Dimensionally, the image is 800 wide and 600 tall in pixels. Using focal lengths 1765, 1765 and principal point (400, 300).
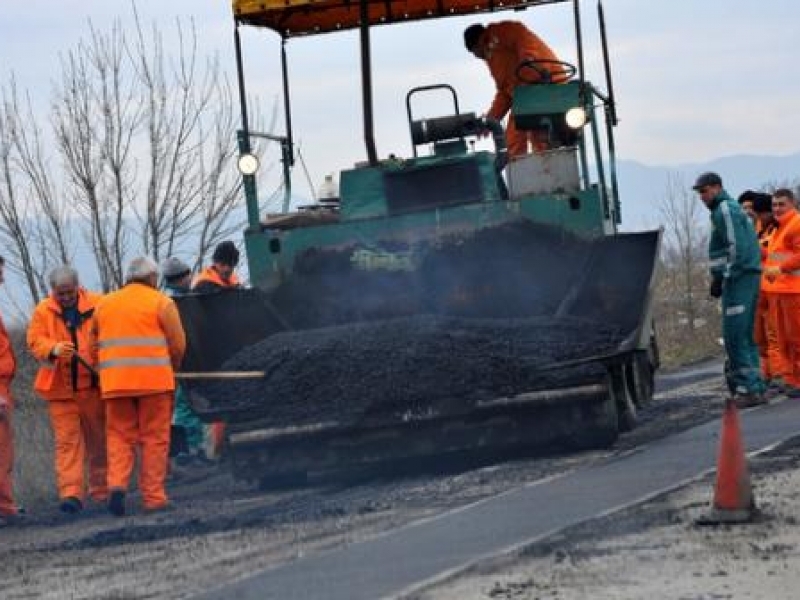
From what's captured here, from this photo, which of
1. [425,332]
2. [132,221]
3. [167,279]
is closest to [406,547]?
[425,332]

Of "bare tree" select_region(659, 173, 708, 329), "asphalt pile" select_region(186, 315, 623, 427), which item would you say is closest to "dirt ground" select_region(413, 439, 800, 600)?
"asphalt pile" select_region(186, 315, 623, 427)

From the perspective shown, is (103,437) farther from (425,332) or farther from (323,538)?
(323,538)

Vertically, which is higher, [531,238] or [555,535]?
[531,238]

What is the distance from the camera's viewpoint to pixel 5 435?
→ 1120 cm

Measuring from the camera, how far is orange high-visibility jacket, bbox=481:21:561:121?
1230 centimetres

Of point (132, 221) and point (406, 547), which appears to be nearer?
point (406, 547)

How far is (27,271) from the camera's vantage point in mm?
17609

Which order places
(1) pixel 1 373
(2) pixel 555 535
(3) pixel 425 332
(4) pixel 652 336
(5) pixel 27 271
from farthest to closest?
(5) pixel 27 271 → (4) pixel 652 336 → (1) pixel 1 373 → (3) pixel 425 332 → (2) pixel 555 535

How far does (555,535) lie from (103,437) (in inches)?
190

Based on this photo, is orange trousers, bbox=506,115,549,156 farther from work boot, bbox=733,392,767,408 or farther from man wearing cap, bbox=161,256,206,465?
man wearing cap, bbox=161,256,206,465

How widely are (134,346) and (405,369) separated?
167 centimetres

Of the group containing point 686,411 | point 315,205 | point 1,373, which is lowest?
point 686,411

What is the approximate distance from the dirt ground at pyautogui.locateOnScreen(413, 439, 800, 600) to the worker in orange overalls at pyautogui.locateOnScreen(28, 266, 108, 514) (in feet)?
14.8

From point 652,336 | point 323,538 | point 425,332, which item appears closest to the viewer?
point 323,538
